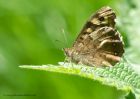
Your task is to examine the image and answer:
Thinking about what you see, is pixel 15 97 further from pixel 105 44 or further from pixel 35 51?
pixel 105 44

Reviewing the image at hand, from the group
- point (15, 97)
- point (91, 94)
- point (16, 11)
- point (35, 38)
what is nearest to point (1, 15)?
point (16, 11)

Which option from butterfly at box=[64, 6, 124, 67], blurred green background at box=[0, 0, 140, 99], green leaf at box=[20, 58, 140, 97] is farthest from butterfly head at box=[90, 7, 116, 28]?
blurred green background at box=[0, 0, 140, 99]

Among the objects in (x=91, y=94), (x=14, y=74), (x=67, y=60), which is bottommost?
(x=67, y=60)

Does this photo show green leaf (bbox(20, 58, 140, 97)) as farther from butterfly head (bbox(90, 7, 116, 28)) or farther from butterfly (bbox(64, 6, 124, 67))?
butterfly head (bbox(90, 7, 116, 28))

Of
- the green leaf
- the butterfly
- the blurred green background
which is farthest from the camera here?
the blurred green background

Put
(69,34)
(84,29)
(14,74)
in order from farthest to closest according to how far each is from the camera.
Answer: (69,34) → (14,74) → (84,29)

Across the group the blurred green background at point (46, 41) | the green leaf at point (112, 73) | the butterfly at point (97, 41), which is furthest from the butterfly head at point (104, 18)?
the blurred green background at point (46, 41)
